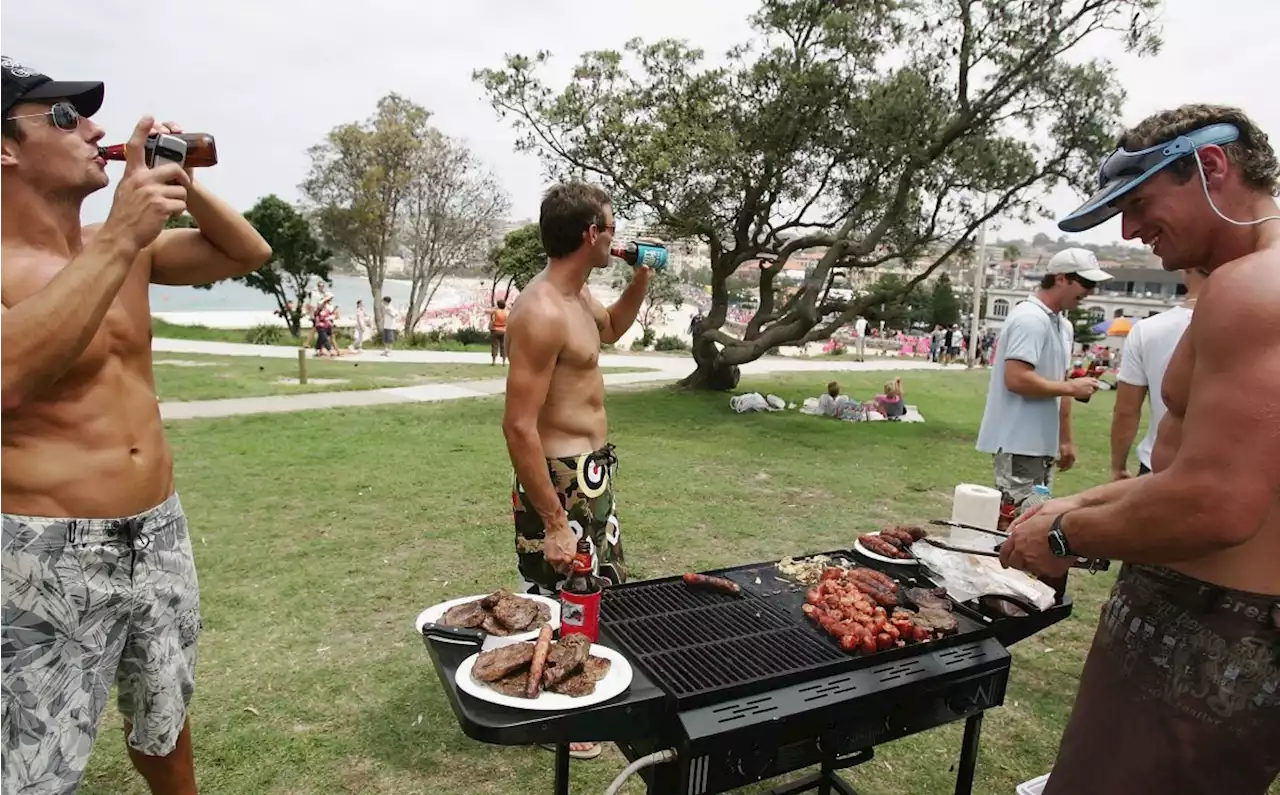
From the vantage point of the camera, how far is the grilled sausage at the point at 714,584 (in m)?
2.56

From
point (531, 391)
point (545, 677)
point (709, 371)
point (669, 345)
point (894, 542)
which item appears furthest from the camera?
point (669, 345)

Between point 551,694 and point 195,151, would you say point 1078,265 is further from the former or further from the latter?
point 195,151

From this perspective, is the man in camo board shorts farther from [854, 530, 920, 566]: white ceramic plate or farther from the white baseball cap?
the white baseball cap

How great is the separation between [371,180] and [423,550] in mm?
21478

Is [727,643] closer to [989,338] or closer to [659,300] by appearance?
[659,300]

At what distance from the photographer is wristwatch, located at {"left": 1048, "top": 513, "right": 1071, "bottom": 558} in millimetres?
1854

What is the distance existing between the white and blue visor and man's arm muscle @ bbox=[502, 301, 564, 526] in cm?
178

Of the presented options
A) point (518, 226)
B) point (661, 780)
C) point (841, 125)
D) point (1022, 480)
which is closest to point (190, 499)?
point (661, 780)

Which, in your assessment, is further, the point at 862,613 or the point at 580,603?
the point at 862,613

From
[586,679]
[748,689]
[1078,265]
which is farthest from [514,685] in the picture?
[1078,265]

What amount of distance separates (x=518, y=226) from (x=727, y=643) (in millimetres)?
29673

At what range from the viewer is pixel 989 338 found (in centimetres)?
3278

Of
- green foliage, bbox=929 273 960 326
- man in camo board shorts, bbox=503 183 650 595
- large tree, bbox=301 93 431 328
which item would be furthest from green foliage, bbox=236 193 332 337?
green foliage, bbox=929 273 960 326

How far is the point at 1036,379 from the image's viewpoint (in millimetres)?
4176
